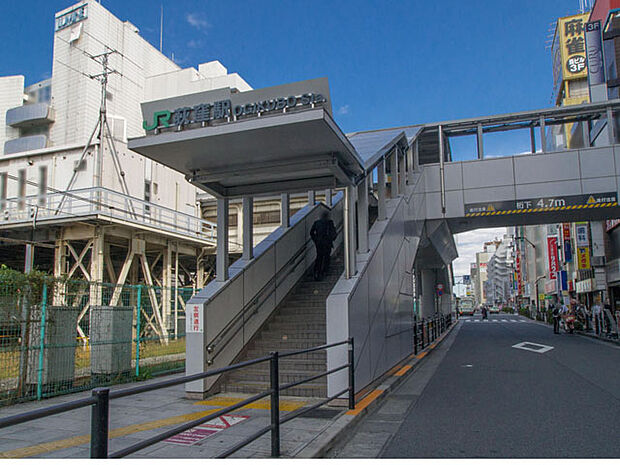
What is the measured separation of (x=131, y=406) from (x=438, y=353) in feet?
35.7

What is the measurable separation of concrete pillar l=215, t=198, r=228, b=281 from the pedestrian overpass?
2cm

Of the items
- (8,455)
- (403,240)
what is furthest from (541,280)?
(8,455)

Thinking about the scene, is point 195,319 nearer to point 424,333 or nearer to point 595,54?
point 424,333

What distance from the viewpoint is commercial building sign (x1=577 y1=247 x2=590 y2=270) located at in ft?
113

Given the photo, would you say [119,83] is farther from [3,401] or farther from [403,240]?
[3,401]

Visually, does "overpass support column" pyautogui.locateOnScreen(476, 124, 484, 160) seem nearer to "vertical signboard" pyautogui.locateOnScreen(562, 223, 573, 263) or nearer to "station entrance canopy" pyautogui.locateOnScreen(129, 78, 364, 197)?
"station entrance canopy" pyautogui.locateOnScreen(129, 78, 364, 197)

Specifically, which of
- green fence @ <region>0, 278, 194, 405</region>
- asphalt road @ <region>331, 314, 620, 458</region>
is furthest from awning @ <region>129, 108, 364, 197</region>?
asphalt road @ <region>331, 314, 620, 458</region>

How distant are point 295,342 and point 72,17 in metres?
43.8

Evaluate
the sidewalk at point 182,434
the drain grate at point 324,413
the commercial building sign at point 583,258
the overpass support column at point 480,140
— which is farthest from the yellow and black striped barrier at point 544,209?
the commercial building sign at point 583,258

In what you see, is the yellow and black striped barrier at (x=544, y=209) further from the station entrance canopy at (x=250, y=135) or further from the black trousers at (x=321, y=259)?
the station entrance canopy at (x=250, y=135)

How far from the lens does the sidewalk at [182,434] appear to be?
505 centimetres

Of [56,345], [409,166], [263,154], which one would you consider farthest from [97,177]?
[263,154]

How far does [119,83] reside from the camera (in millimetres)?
42406

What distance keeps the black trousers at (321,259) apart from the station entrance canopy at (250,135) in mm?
3274
